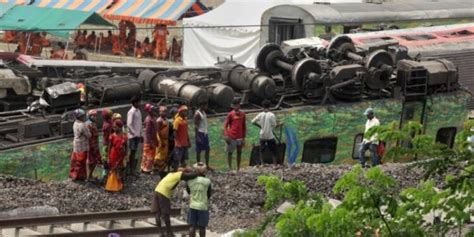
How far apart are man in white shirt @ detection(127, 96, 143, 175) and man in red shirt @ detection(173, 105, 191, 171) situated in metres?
0.66

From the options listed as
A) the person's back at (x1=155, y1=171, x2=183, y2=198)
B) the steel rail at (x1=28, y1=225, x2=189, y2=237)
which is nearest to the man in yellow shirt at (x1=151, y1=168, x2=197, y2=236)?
the person's back at (x1=155, y1=171, x2=183, y2=198)

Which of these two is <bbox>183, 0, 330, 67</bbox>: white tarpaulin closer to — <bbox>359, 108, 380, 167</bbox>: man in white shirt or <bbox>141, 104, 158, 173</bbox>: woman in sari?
<bbox>359, 108, 380, 167</bbox>: man in white shirt

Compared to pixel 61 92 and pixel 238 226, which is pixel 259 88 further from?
pixel 238 226

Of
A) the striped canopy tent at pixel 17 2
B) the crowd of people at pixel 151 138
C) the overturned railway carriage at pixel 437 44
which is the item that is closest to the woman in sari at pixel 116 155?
the crowd of people at pixel 151 138

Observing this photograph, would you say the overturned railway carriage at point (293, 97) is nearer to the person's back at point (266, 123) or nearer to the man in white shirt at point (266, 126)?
the man in white shirt at point (266, 126)

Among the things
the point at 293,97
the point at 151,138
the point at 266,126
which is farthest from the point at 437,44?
the point at 151,138

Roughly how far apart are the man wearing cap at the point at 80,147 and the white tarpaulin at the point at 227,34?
13.9 metres

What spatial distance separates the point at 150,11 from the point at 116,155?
21.9 metres

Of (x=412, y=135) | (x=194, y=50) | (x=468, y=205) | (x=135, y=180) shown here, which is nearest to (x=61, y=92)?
(x=135, y=180)

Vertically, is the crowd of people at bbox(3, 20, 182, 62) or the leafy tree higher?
the leafy tree

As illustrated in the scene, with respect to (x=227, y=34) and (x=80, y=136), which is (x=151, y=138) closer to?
(x=80, y=136)

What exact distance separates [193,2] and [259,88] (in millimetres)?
18545

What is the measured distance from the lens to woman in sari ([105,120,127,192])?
56.1 feet

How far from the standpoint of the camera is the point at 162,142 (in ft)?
59.8
